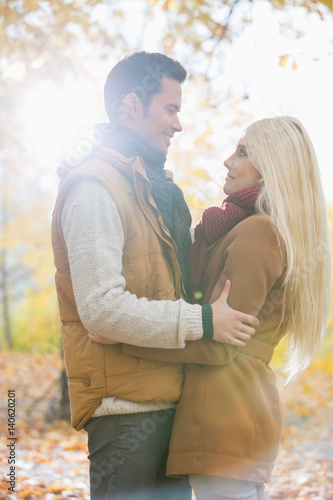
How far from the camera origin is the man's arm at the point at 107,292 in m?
1.64

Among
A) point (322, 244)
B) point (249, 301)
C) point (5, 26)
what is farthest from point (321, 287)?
point (5, 26)

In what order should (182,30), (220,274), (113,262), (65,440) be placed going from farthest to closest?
(65,440)
(182,30)
(220,274)
(113,262)

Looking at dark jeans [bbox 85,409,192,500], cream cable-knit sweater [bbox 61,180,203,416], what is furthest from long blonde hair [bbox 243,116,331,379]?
dark jeans [bbox 85,409,192,500]

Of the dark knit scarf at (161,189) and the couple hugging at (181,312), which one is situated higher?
the dark knit scarf at (161,189)

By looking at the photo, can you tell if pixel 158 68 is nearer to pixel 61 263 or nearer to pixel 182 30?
pixel 61 263

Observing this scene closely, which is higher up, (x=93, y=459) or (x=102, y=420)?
(x=102, y=420)

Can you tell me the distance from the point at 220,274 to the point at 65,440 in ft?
14.9

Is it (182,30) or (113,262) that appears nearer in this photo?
(113,262)

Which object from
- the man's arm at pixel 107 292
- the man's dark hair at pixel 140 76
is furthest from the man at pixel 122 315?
the man's dark hair at pixel 140 76

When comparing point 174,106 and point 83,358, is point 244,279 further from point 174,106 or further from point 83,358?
point 174,106

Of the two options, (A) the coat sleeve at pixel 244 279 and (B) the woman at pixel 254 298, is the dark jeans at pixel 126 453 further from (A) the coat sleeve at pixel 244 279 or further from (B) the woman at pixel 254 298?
(A) the coat sleeve at pixel 244 279

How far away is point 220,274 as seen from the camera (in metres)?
1.90

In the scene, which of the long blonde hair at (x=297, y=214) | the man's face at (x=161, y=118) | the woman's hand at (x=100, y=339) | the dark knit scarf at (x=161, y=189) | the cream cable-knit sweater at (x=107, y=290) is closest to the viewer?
the cream cable-knit sweater at (x=107, y=290)

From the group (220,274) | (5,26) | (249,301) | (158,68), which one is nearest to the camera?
(249,301)
